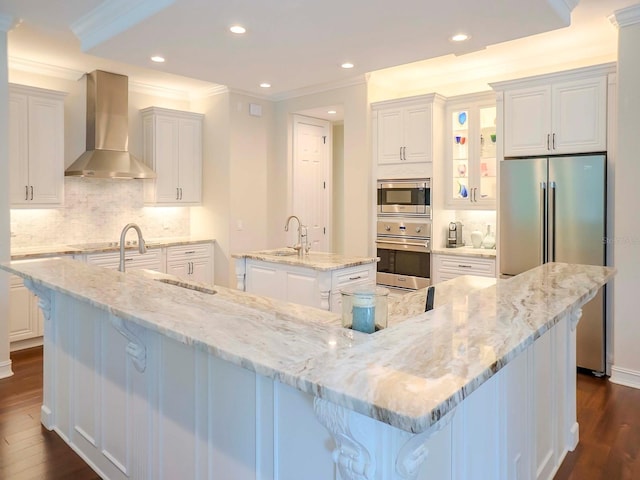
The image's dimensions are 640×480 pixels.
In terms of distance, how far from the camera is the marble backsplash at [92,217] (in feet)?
16.8

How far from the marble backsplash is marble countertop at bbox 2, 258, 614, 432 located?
3448mm

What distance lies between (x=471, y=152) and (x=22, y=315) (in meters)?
4.99

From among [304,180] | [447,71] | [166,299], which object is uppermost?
[447,71]

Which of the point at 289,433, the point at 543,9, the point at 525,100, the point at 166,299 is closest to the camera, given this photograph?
the point at 289,433

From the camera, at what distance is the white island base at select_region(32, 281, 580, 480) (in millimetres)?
1046

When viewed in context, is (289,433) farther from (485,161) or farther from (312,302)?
(485,161)

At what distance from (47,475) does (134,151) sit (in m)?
4.36

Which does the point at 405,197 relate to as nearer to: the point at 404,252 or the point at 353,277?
the point at 404,252

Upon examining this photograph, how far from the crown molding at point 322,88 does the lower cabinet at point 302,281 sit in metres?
2.42

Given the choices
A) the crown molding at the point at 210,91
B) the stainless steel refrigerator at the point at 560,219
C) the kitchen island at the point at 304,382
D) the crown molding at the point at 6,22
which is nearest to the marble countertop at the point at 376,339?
the kitchen island at the point at 304,382

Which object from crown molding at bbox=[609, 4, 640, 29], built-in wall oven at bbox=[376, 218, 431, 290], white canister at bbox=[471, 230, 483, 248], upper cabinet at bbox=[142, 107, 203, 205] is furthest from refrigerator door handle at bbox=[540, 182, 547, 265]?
upper cabinet at bbox=[142, 107, 203, 205]

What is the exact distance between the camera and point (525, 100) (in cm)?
438

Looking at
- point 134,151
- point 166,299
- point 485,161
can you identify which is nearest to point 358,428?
point 166,299

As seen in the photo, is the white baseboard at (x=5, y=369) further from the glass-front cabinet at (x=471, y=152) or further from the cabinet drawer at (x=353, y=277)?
the glass-front cabinet at (x=471, y=152)
